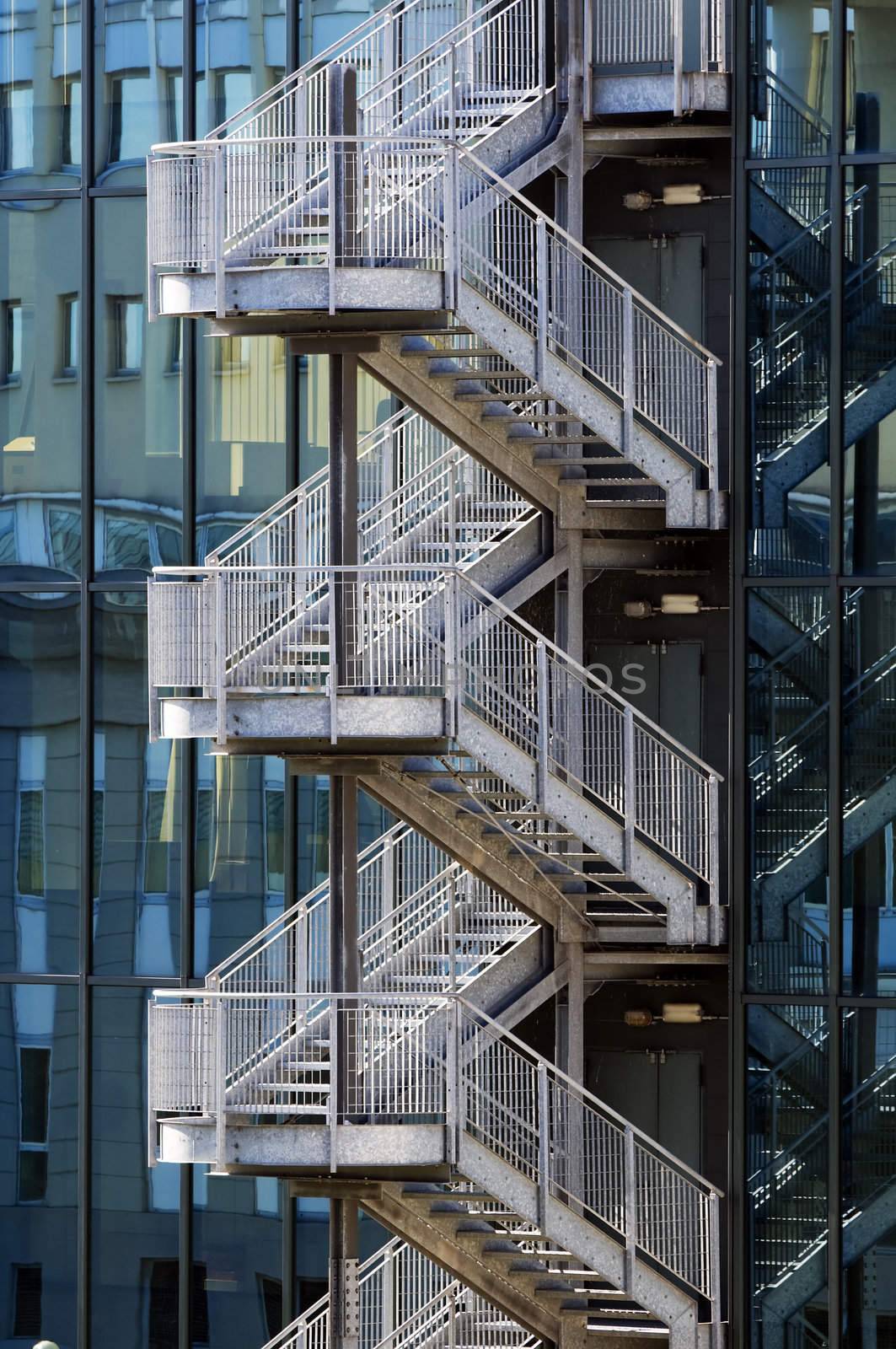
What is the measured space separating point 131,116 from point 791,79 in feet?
21.4

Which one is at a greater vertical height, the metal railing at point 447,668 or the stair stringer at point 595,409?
the stair stringer at point 595,409

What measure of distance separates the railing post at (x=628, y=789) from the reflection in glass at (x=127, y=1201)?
5.68m

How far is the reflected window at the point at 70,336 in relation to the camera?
27.7m

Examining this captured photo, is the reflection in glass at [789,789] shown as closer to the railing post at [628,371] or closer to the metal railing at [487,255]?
the metal railing at [487,255]

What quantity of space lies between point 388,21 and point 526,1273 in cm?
1070

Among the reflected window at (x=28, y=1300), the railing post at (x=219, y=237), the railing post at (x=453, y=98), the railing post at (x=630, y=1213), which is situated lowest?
the reflected window at (x=28, y=1300)

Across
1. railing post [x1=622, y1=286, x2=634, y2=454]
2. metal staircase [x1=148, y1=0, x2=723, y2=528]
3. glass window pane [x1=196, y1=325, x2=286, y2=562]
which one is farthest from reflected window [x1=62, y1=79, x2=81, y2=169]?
railing post [x1=622, y1=286, x2=634, y2=454]

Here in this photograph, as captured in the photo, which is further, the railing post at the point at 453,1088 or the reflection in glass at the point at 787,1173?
the reflection in glass at the point at 787,1173

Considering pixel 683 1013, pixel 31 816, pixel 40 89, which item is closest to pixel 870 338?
pixel 683 1013

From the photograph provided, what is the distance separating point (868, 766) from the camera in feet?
79.1

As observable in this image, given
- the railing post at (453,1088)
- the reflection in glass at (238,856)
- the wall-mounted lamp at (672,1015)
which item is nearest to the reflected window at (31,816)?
the reflection in glass at (238,856)

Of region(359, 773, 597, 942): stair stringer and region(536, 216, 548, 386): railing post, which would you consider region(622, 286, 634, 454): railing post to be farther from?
region(359, 773, 597, 942): stair stringer

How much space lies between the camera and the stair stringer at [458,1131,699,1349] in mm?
22594

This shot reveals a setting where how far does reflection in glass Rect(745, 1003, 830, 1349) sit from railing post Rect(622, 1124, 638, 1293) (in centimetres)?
118
